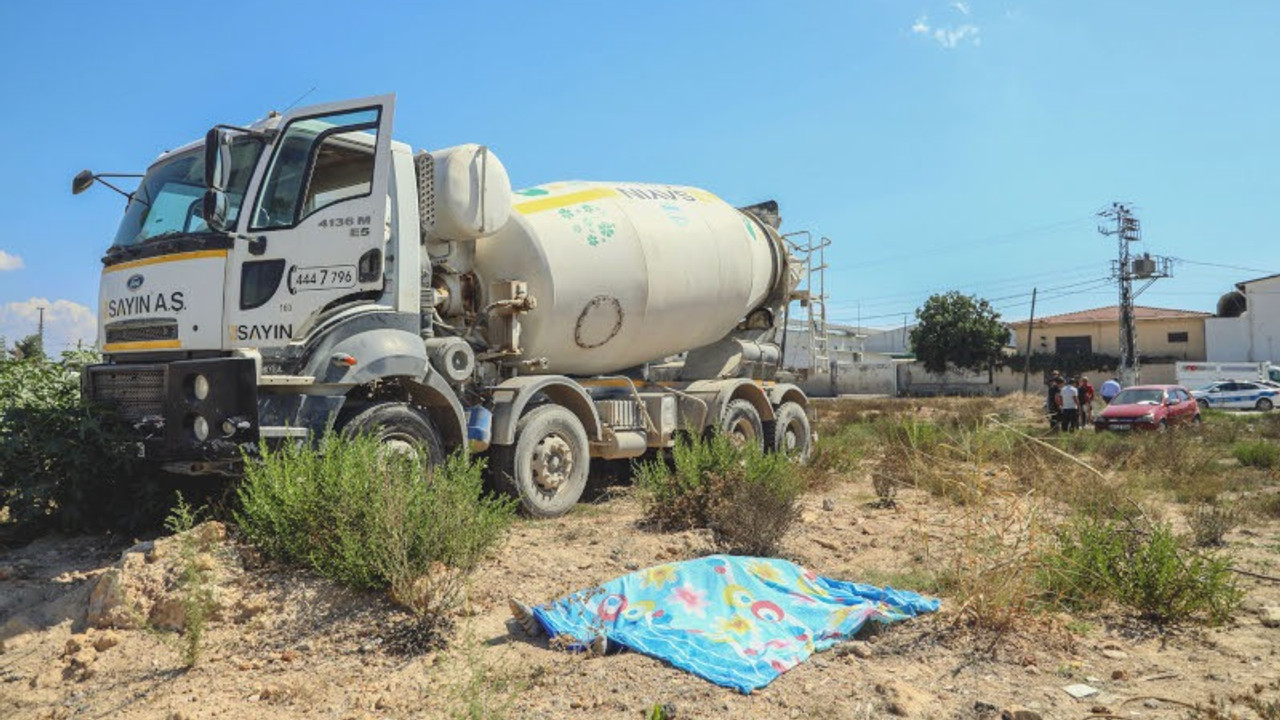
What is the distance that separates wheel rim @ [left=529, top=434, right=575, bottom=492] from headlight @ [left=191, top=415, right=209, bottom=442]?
2876 millimetres

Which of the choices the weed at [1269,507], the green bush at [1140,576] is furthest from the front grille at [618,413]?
the weed at [1269,507]

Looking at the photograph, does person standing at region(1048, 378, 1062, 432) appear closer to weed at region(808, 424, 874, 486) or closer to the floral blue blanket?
weed at region(808, 424, 874, 486)

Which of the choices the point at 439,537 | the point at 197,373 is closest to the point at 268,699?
the point at 439,537

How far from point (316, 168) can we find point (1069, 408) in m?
16.7

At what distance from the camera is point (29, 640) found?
15.6 feet

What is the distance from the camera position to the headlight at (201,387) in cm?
574

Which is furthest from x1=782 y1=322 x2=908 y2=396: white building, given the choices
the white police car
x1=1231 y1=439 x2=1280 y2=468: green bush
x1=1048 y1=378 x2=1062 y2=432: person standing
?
the white police car

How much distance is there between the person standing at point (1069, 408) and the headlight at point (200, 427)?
55.9 feet

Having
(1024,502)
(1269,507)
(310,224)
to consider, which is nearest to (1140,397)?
(1269,507)

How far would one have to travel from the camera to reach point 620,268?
29.7 ft

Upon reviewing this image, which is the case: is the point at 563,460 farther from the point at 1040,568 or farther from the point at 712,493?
the point at 1040,568

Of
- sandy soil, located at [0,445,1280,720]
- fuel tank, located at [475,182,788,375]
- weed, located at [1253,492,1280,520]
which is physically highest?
fuel tank, located at [475,182,788,375]

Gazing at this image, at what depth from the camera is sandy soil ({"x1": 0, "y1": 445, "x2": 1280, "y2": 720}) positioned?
3670 mm

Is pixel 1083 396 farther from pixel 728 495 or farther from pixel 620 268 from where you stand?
pixel 728 495
